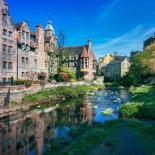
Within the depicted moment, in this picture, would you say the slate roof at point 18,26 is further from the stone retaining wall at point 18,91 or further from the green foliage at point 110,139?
the green foliage at point 110,139

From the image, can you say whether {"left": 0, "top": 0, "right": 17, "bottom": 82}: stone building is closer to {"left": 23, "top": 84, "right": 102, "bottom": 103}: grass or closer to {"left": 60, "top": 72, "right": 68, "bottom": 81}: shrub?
{"left": 23, "top": 84, "right": 102, "bottom": 103}: grass

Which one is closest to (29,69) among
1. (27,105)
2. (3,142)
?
(27,105)

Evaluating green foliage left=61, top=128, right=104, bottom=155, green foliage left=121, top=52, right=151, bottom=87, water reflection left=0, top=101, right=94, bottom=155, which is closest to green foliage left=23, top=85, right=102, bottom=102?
water reflection left=0, top=101, right=94, bottom=155

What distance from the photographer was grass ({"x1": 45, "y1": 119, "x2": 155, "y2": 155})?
14551mm

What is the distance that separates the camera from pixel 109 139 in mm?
16438

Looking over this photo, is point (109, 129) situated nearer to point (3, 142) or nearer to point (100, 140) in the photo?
point (100, 140)

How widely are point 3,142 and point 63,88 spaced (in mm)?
28840

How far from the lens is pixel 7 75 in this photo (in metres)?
42.5

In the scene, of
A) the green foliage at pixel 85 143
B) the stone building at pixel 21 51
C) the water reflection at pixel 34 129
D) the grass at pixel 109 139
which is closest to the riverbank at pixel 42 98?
the water reflection at pixel 34 129

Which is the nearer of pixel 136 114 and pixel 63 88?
pixel 136 114

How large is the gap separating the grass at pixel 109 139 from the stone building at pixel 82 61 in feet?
200

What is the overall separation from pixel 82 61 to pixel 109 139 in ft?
217

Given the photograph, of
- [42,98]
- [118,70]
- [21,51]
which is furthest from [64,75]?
[118,70]

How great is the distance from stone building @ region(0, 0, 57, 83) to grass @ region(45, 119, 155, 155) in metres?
26.6
